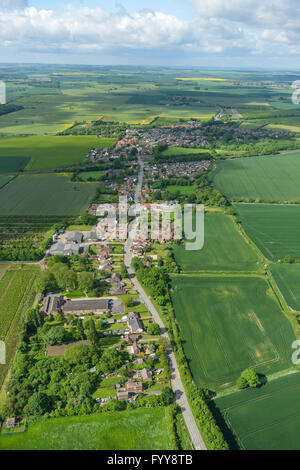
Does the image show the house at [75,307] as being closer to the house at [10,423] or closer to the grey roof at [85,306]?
the grey roof at [85,306]

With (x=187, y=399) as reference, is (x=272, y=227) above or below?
above

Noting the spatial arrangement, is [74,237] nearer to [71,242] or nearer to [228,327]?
[71,242]

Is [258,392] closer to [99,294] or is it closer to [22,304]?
[99,294]

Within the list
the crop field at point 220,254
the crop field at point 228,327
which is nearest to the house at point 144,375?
the crop field at point 228,327

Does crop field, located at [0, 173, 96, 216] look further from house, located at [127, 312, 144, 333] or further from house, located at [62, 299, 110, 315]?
house, located at [127, 312, 144, 333]

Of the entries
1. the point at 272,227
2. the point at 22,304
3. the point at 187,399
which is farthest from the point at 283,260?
the point at 22,304

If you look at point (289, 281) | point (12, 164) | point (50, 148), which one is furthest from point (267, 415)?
point (50, 148)
